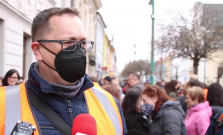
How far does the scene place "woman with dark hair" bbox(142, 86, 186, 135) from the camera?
3588mm

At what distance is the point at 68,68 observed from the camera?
1728 millimetres

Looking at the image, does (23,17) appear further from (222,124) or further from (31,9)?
(222,124)

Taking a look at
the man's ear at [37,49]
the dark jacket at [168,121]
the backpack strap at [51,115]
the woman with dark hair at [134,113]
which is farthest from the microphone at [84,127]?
the woman with dark hair at [134,113]

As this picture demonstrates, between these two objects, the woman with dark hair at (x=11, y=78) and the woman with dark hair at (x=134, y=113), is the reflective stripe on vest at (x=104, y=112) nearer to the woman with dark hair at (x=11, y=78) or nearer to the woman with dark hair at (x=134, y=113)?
the woman with dark hair at (x=134, y=113)

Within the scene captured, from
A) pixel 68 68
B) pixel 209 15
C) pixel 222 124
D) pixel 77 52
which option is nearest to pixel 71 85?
pixel 68 68

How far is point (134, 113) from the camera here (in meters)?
4.06

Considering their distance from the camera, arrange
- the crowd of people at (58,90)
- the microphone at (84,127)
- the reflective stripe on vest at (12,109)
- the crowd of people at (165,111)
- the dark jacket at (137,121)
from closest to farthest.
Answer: the microphone at (84,127)
the reflective stripe on vest at (12,109)
the crowd of people at (58,90)
the crowd of people at (165,111)
the dark jacket at (137,121)

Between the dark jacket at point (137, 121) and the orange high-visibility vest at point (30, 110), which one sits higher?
the orange high-visibility vest at point (30, 110)

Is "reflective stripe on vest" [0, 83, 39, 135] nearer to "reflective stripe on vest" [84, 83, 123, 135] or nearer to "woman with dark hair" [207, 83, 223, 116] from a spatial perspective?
"reflective stripe on vest" [84, 83, 123, 135]

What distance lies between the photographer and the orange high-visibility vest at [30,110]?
1.49m

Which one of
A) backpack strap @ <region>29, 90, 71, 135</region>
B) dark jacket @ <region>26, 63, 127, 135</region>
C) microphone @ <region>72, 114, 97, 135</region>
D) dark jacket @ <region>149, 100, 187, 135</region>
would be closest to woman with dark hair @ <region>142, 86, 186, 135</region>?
dark jacket @ <region>149, 100, 187, 135</region>

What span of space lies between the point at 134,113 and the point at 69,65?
8.24 ft

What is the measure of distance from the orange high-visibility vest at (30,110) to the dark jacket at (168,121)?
5.99 ft

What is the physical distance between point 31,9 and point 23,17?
0.63m
